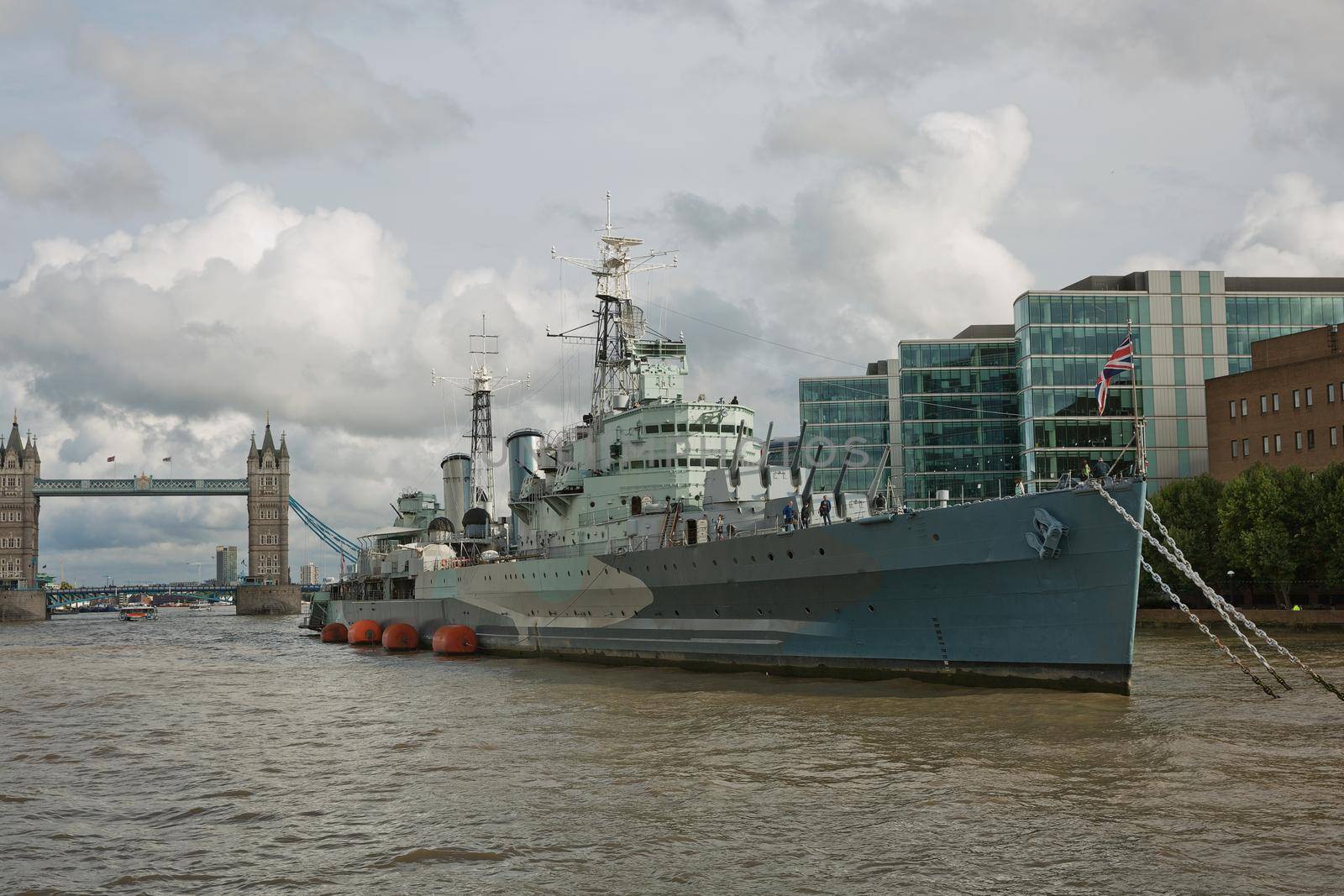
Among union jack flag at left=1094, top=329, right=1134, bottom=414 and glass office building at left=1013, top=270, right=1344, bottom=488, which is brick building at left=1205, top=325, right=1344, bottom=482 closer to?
glass office building at left=1013, top=270, right=1344, bottom=488

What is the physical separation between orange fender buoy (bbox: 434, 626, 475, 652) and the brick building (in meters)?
37.6

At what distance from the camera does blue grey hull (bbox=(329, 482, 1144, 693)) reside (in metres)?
19.2

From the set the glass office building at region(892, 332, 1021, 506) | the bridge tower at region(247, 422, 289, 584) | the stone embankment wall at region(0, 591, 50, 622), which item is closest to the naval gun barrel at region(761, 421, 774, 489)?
the glass office building at region(892, 332, 1021, 506)

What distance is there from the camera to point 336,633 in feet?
171

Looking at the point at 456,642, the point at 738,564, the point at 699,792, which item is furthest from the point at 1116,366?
the point at 456,642

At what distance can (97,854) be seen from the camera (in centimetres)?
1206

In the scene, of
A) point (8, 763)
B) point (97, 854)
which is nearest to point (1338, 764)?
point (97, 854)

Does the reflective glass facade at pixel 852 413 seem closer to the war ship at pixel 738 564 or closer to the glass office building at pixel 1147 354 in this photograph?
the glass office building at pixel 1147 354

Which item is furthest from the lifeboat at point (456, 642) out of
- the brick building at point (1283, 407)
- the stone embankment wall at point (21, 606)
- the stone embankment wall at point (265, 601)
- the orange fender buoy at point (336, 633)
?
the stone embankment wall at point (265, 601)

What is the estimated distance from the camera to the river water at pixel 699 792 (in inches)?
418

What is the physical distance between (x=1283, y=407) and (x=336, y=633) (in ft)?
152

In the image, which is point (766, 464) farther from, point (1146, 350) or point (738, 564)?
point (1146, 350)

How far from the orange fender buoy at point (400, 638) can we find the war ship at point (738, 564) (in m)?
0.62

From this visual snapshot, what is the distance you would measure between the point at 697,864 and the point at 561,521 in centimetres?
2444
